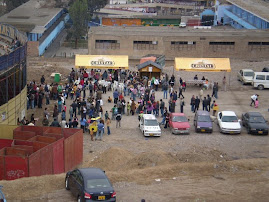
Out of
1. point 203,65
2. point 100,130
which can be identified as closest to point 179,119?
point 100,130

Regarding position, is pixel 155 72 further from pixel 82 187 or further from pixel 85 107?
pixel 82 187

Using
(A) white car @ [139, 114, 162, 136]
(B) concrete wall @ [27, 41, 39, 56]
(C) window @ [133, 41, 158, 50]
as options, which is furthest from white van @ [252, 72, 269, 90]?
(B) concrete wall @ [27, 41, 39, 56]

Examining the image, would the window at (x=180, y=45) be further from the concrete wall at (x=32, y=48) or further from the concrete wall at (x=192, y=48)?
the concrete wall at (x=32, y=48)

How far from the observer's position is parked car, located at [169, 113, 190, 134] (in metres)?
34.8

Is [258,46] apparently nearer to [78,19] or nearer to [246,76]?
[246,76]

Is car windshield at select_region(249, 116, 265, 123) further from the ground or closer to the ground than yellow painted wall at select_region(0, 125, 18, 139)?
closer to the ground

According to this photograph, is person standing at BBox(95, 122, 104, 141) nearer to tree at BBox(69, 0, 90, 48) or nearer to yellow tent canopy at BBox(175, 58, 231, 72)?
yellow tent canopy at BBox(175, 58, 231, 72)

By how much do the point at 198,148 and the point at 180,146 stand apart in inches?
51.2

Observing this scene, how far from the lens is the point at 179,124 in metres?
35.1

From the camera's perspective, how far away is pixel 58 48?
81750mm

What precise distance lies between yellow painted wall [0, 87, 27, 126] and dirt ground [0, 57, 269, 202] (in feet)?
4.80

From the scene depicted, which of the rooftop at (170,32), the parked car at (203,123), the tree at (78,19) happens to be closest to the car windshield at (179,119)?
the parked car at (203,123)

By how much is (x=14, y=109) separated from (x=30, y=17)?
47860 millimetres

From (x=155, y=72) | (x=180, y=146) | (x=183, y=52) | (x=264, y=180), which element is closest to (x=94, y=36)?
(x=183, y=52)
